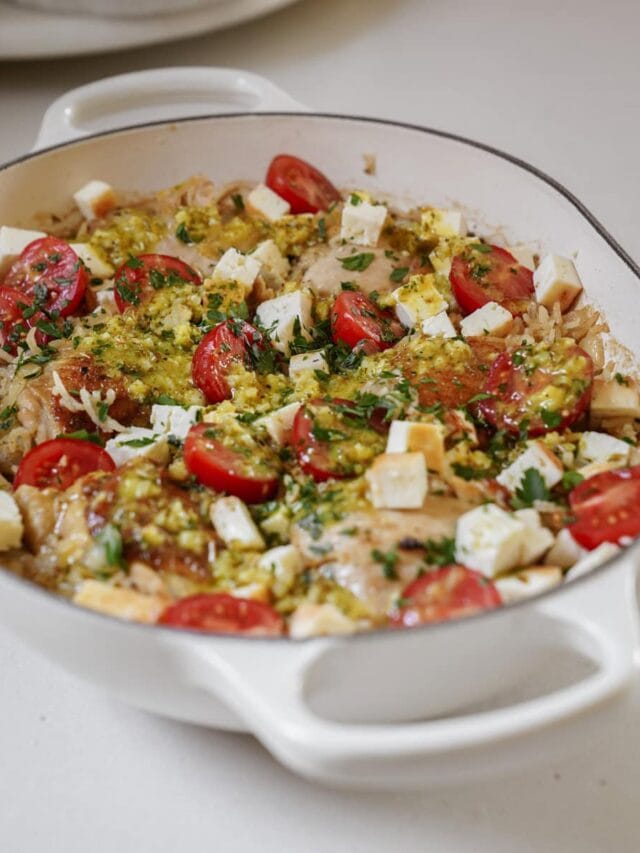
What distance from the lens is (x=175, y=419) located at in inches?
119

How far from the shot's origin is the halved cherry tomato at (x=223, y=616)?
2.30m

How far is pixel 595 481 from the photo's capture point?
271 centimetres

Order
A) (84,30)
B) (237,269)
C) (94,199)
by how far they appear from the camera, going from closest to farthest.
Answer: (237,269), (94,199), (84,30)

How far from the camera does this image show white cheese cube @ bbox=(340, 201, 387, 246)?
3697 mm

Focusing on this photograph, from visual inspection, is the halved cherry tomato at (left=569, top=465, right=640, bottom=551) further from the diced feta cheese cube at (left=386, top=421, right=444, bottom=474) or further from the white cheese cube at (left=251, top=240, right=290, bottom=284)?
the white cheese cube at (left=251, top=240, right=290, bottom=284)

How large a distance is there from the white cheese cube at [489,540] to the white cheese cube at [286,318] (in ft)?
3.42

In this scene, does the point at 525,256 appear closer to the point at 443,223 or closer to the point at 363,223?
the point at 443,223

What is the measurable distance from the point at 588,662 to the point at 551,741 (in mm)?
789

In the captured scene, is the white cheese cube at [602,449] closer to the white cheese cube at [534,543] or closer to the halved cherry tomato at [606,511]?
the halved cherry tomato at [606,511]

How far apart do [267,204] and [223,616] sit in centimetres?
197

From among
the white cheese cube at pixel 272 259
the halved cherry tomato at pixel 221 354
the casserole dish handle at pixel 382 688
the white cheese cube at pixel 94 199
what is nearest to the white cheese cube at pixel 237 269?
the white cheese cube at pixel 272 259

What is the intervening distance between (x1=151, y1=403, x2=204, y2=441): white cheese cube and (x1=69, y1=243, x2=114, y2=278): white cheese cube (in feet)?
2.70

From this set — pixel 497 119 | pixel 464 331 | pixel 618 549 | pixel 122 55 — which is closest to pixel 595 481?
pixel 618 549

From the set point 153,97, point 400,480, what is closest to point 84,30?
point 153,97
